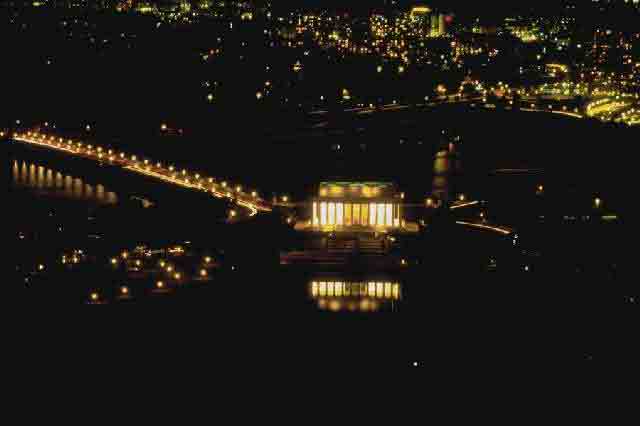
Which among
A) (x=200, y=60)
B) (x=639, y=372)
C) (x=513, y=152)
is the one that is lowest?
(x=639, y=372)

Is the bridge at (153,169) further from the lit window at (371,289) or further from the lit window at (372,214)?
the lit window at (371,289)

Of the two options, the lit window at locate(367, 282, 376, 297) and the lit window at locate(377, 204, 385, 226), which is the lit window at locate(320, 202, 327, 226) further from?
the lit window at locate(367, 282, 376, 297)

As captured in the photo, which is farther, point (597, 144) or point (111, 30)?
point (111, 30)

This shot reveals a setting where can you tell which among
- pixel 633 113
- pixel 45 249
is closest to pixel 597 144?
pixel 633 113

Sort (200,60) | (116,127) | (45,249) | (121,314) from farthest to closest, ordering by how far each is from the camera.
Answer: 1. (200,60)
2. (116,127)
3. (45,249)
4. (121,314)

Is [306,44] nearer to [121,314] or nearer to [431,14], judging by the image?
[431,14]

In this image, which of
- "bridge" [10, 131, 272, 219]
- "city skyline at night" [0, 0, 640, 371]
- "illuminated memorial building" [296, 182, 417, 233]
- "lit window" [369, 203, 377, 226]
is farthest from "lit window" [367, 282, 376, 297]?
"bridge" [10, 131, 272, 219]
